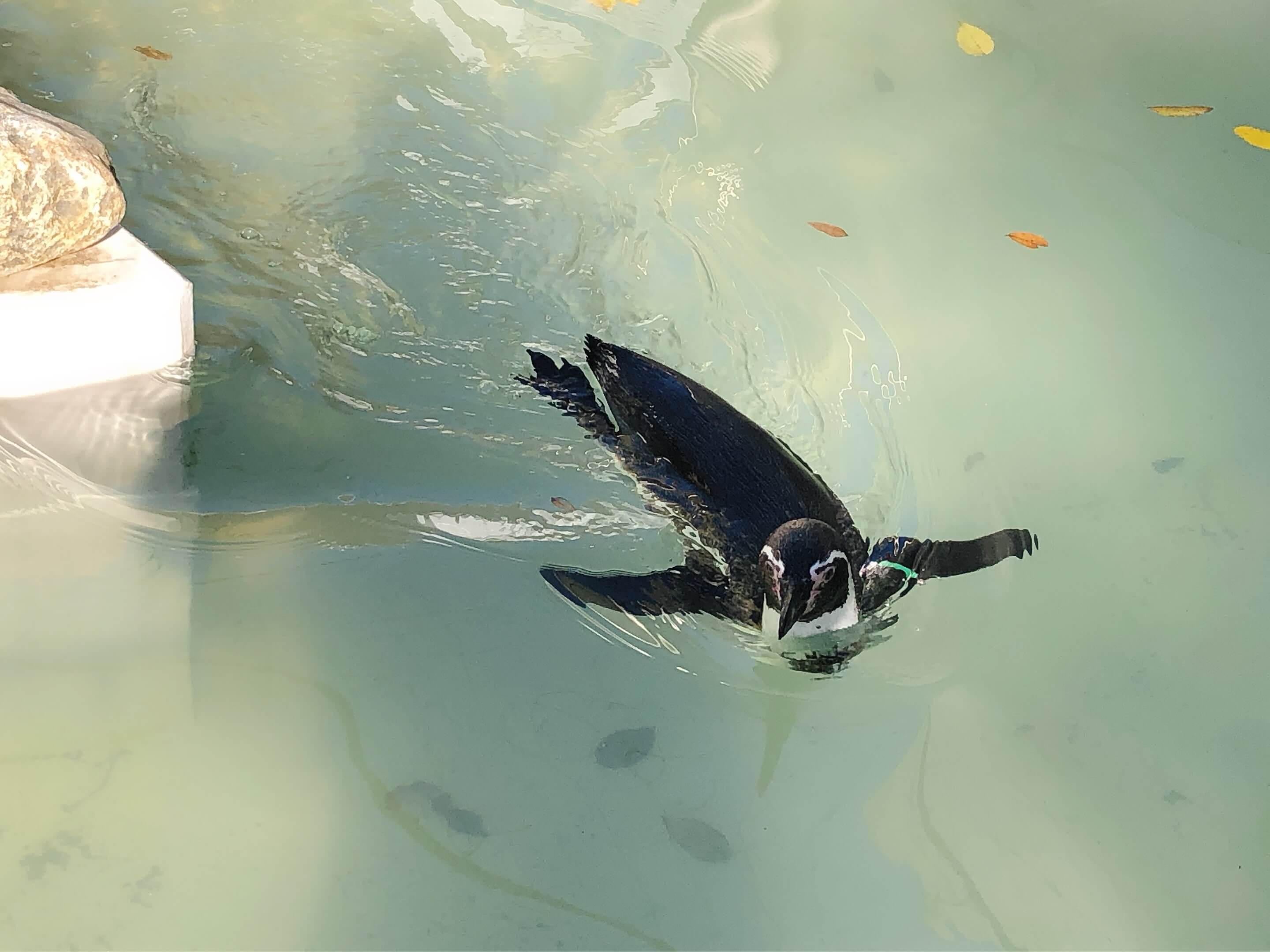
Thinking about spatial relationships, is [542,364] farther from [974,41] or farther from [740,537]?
[974,41]

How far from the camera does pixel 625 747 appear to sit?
7.12 feet

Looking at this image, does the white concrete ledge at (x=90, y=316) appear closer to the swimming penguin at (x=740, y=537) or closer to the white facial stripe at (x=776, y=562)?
the swimming penguin at (x=740, y=537)

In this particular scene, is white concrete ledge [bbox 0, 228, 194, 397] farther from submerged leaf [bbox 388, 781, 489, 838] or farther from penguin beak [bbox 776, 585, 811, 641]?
penguin beak [bbox 776, 585, 811, 641]

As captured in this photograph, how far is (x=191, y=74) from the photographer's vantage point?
3.89 metres

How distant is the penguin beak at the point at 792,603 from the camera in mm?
2289

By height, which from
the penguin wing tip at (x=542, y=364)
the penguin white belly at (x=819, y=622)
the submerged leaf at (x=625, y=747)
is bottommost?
the submerged leaf at (x=625, y=747)

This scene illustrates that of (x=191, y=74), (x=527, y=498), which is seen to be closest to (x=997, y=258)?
(x=527, y=498)

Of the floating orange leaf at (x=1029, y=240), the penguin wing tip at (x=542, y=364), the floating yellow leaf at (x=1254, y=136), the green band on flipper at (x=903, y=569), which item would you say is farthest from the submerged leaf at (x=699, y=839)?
the floating yellow leaf at (x=1254, y=136)

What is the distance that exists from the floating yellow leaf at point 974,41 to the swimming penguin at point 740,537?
2.09 metres

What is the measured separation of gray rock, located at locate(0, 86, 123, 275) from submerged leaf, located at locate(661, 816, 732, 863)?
1.95 meters

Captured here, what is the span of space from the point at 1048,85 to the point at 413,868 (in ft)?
11.5

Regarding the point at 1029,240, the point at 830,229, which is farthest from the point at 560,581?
the point at 1029,240

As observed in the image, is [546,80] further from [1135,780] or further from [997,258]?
[1135,780]

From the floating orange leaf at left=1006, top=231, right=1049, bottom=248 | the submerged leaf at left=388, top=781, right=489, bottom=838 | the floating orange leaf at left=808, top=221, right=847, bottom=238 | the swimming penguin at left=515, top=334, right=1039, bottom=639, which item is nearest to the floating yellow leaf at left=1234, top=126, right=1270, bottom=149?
the floating orange leaf at left=1006, top=231, right=1049, bottom=248
